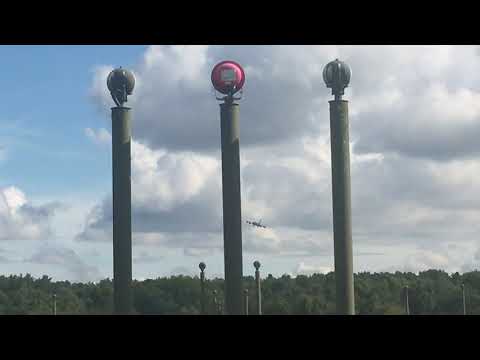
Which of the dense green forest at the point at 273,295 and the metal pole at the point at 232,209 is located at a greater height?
the metal pole at the point at 232,209

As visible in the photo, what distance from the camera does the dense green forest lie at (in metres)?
58.2

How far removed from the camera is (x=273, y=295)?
64438 mm

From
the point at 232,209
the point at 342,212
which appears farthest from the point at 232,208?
the point at 342,212

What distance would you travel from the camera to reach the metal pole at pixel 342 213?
38.2m

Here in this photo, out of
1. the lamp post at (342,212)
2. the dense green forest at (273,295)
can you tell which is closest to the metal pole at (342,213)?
the lamp post at (342,212)

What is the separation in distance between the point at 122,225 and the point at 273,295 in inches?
1115

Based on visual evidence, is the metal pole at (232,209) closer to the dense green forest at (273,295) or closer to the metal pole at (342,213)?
the metal pole at (342,213)

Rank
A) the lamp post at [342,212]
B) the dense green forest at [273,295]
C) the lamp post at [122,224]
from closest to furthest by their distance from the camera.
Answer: the lamp post at [122,224] < the lamp post at [342,212] < the dense green forest at [273,295]

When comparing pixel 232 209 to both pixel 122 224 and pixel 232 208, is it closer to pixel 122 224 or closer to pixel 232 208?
pixel 232 208

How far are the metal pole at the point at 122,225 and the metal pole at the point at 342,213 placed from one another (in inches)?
379

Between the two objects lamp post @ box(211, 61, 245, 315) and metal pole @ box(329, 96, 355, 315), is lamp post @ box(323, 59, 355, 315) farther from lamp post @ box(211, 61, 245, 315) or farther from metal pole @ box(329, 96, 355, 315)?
lamp post @ box(211, 61, 245, 315)

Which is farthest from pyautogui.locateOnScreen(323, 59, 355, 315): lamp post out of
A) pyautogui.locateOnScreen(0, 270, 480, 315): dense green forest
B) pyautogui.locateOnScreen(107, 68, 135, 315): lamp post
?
pyautogui.locateOnScreen(0, 270, 480, 315): dense green forest
